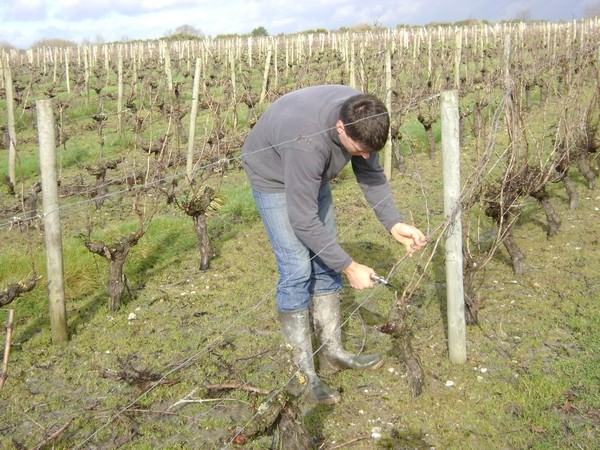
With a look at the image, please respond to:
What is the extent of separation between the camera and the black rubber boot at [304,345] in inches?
127

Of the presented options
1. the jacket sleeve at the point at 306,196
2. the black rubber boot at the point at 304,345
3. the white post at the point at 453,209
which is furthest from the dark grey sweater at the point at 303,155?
the white post at the point at 453,209

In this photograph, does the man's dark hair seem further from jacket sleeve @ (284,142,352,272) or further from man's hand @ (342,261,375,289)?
man's hand @ (342,261,375,289)

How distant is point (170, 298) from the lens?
196 inches

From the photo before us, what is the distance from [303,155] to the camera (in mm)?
2699

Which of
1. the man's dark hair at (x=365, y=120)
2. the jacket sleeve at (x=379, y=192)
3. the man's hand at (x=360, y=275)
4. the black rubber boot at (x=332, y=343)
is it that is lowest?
the black rubber boot at (x=332, y=343)

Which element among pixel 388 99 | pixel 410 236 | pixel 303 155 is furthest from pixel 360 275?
pixel 388 99

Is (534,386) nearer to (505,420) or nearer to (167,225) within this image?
(505,420)

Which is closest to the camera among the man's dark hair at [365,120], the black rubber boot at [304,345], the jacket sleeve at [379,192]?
the man's dark hair at [365,120]

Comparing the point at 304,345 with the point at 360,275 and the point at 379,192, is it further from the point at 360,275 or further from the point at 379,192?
the point at 379,192

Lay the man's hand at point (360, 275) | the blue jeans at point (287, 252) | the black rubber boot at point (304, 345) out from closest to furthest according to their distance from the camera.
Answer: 1. the man's hand at point (360, 275)
2. the blue jeans at point (287, 252)
3. the black rubber boot at point (304, 345)

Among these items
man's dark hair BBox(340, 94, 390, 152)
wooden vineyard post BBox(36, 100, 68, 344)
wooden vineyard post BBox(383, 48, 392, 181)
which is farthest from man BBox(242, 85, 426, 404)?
wooden vineyard post BBox(383, 48, 392, 181)

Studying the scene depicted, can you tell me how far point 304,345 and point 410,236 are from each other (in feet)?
2.74

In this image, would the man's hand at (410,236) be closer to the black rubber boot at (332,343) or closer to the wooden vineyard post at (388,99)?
the black rubber boot at (332,343)

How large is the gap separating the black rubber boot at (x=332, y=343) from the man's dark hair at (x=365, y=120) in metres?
1.18
